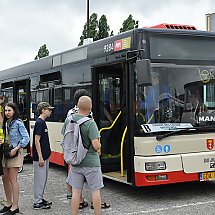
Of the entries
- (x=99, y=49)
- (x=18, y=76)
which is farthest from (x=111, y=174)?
(x=18, y=76)

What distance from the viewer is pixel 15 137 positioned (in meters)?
6.42

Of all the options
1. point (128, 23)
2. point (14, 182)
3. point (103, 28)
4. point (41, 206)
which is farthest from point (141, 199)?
point (103, 28)

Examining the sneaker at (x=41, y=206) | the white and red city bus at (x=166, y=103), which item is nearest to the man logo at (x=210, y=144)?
the white and red city bus at (x=166, y=103)

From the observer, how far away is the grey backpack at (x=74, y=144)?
210 inches

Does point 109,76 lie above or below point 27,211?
above

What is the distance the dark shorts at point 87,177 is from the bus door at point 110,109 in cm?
260

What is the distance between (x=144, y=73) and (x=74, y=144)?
1.83 meters

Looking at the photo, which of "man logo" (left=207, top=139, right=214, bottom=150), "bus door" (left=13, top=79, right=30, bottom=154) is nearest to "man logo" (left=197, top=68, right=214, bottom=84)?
"man logo" (left=207, top=139, right=214, bottom=150)

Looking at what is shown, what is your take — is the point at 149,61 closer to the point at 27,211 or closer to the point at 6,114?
the point at 6,114

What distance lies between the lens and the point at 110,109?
8281 millimetres

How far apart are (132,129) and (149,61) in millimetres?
1187

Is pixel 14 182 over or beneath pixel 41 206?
over

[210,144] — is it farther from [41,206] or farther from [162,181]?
[41,206]

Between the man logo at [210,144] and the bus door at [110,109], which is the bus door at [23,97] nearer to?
the bus door at [110,109]
